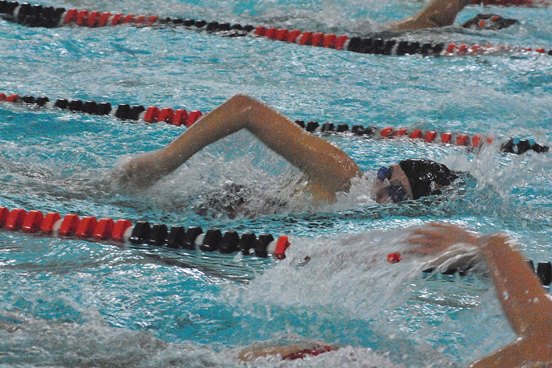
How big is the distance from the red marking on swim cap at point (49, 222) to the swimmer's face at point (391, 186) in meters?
1.23

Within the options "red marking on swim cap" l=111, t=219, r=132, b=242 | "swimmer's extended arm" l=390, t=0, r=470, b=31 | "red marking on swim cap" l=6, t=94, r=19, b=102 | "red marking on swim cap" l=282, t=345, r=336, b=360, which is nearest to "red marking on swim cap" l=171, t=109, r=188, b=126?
"red marking on swim cap" l=6, t=94, r=19, b=102

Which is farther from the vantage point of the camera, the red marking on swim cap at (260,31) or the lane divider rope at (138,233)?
the red marking on swim cap at (260,31)

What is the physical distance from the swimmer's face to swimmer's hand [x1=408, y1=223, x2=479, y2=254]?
0.90m

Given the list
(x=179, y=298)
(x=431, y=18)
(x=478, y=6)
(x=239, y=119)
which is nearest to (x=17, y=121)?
(x=239, y=119)

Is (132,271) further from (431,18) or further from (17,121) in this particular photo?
(431,18)

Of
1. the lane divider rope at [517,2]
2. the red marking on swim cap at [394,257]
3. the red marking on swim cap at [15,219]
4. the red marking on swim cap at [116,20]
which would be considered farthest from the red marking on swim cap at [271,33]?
the red marking on swim cap at [394,257]

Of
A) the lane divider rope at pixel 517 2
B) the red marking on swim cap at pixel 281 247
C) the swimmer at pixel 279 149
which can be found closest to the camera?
the red marking on swim cap at pixel 281 247

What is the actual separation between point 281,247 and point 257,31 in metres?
3.16

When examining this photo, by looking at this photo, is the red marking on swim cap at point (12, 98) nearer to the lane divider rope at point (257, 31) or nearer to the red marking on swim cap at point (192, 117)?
the red marking on swim cap at point (192, 117)

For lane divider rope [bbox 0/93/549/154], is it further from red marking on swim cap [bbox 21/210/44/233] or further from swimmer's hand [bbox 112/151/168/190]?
red marking on swim cap [bbox 21/210/44/233]

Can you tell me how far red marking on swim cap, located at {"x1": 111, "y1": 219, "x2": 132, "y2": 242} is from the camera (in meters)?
3.52

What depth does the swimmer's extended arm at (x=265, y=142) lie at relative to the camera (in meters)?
3.70

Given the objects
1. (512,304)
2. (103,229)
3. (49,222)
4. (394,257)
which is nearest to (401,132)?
(103,229)

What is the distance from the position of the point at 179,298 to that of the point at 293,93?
252 centimetres
